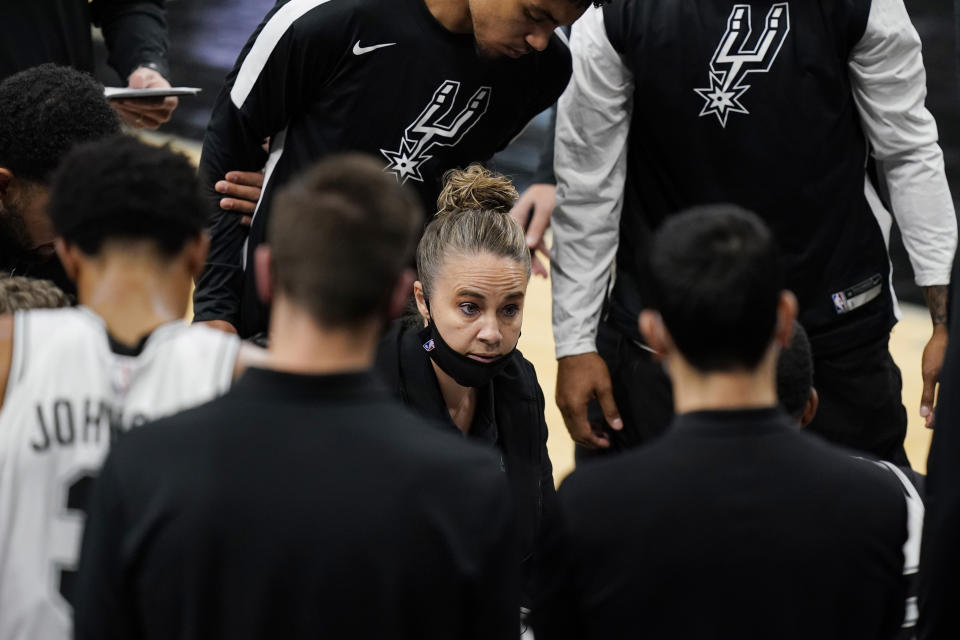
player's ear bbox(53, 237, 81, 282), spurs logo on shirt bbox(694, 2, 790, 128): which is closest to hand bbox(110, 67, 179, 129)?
spurs logo on shirt bbox(694, 2, 790, 128)

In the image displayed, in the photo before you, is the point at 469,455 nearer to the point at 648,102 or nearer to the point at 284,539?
the point at 284,539

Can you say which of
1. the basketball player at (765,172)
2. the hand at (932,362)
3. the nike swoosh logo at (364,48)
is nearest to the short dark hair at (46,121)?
the nike swoosh logo at (364,48)

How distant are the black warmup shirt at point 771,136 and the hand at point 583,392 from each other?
0.16 m

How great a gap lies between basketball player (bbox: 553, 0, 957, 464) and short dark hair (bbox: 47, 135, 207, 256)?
1436 mm

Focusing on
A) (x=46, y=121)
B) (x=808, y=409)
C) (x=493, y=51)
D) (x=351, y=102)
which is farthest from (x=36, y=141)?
(x=808, y=409)

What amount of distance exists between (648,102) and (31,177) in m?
1.31

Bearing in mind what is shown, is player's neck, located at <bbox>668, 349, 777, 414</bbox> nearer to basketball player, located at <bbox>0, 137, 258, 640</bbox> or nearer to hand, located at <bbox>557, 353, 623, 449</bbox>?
basketball player, located at <bbox>0, 137, 258, 640</bbox>

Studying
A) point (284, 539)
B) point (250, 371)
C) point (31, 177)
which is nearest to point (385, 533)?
point (284, 539)

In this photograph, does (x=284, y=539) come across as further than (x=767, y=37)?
No

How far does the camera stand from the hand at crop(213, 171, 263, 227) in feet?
8.48

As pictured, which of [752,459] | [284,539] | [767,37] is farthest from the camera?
[767,37]

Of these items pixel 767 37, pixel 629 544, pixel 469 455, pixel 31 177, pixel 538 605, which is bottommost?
pixel 538 605

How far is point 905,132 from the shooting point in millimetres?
2818

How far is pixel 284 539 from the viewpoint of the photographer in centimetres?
125
